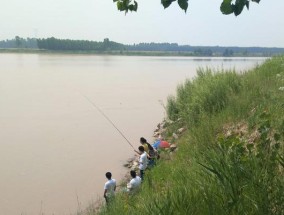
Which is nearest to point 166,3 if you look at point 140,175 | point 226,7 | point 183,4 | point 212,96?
point 183,4

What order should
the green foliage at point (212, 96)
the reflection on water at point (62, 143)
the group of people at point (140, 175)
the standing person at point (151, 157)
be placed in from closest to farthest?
the group of people at point (140, 175)
the standing person at point (151, 157)
the reflection on water at point (62, 143)
the green foliage at point (212, 96)

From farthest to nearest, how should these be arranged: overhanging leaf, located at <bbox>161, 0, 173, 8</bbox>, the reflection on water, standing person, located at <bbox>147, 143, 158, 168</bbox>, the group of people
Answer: the reflection on water → standing person, located at <bbox>147, 143, 158, 168</bbox> → the group of people → overhanging leaf, located at <bbox>161, 0, 173, 8</bbox>

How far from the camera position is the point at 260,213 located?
3.20 meters

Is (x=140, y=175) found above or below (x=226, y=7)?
below

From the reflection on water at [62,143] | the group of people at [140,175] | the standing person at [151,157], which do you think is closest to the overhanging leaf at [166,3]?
the group of people at [140,175]

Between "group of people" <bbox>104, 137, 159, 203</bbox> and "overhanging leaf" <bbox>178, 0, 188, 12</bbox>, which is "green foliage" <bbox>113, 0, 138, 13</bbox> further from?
"group of people" <bbox>104, 137, 159, 203</bbox>

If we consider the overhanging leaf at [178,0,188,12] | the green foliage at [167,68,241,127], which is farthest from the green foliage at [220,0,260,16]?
the green foliage at [167,68,241,127]

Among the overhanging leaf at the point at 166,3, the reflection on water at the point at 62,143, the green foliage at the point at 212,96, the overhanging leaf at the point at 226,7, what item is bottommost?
the reflection on water at the point at 62,143

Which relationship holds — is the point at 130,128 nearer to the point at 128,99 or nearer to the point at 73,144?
the point at 73,144

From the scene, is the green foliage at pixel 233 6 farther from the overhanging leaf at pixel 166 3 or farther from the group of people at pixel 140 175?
the group of people at pixel 140 175

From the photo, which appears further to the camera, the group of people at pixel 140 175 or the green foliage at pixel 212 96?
the green foliage at pixel 212 96

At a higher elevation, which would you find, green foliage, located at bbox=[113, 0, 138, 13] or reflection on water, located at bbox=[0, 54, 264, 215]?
green foliage, located at bbox=[113, 0, 138, 13]

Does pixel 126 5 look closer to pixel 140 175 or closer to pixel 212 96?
pixel 140 175

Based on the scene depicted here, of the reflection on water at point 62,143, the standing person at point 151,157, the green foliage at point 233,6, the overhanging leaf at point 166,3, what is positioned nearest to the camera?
the green foliage at point 233,6
